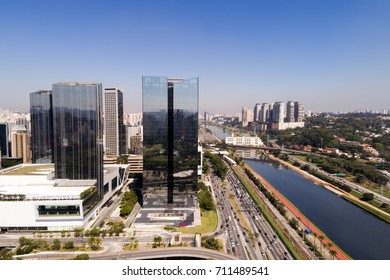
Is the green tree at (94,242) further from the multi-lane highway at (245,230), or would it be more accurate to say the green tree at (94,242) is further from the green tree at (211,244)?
the multi-lane highway at (245,230)

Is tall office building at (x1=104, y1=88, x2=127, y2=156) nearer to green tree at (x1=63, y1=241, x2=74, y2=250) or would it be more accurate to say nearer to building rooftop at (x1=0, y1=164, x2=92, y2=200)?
building rooftop at (x1=0, y1=164, x2=92, y2=200)

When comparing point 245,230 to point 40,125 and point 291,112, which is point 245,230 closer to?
point 40,125

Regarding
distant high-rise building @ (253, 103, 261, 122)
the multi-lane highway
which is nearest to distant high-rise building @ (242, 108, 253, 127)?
distant high-rise building @ (253, 103, 261, 122)

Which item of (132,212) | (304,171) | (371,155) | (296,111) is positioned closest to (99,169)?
(132,212)

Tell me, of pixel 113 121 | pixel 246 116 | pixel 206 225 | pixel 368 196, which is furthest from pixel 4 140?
pixel 246 116

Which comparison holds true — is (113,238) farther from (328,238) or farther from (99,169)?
(328,238)
